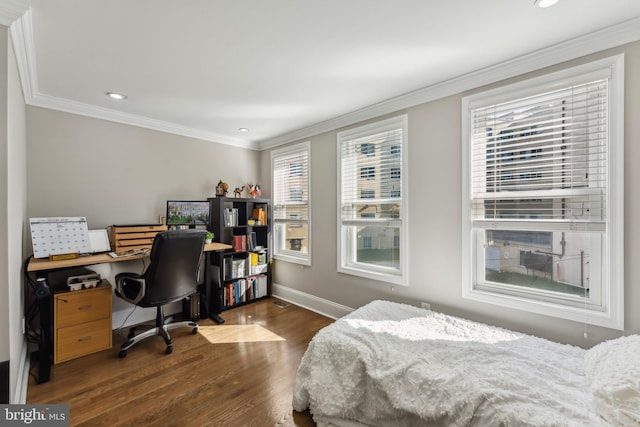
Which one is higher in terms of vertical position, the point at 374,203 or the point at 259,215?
the point at 374,203

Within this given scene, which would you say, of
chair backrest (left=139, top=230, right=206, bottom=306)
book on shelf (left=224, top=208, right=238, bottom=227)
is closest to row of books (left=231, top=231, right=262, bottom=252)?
book on shelf (left=224, top=208, right=238, bottom=227)

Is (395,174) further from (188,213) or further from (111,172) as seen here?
(111,172)

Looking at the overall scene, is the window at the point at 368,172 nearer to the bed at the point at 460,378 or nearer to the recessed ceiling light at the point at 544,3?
the bed at the point at 460,378

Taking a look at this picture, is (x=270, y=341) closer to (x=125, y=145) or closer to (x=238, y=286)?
(x=238, y=286)

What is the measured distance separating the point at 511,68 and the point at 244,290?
12.0ft

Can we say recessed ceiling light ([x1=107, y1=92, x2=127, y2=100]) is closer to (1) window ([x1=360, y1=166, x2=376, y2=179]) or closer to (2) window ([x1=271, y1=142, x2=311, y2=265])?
(2) window ([x1=271, y1=142, x2=311, y2=265])

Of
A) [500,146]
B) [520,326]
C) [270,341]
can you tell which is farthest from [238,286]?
[500,146]

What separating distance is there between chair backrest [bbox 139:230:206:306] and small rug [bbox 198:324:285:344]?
0.53 meters

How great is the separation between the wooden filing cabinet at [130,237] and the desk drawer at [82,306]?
17.2 inches

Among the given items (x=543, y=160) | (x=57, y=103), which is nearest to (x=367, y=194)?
(x=543, y=160)

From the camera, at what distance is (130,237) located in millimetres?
2830

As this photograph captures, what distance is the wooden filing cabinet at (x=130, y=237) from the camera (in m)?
2.76

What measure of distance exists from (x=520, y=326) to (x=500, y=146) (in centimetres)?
137

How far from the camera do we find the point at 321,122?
3.41 meters
